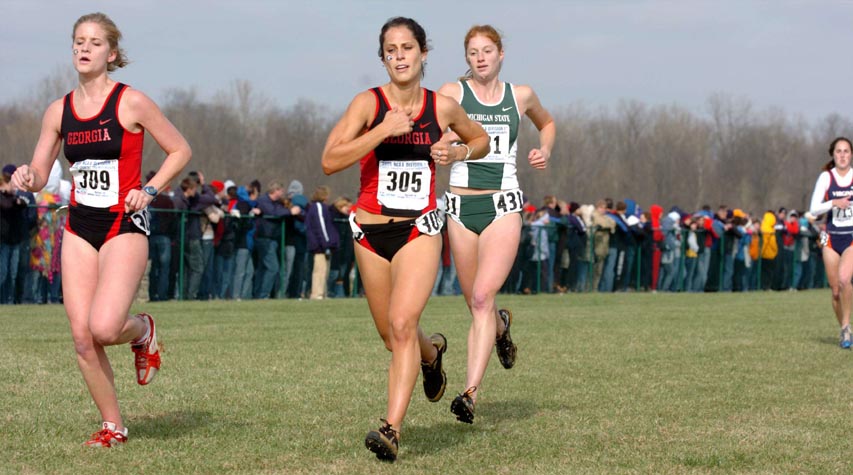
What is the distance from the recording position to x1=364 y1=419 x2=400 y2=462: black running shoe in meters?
6.36

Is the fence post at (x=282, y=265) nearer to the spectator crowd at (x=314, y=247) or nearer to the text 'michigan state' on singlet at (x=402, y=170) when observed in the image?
the spectator crowd at (x=314, y=247)

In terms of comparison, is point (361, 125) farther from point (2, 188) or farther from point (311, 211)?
point (311, 211)

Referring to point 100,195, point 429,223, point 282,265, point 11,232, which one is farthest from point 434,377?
point 282,265

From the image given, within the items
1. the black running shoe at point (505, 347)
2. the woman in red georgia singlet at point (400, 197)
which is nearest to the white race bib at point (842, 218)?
the black running shoe at point (505, 347)

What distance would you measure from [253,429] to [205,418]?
603mm

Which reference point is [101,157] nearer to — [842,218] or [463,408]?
[463,408]

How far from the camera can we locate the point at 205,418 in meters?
8.08

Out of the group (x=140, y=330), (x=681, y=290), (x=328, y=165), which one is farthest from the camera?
(x=681, y=290)

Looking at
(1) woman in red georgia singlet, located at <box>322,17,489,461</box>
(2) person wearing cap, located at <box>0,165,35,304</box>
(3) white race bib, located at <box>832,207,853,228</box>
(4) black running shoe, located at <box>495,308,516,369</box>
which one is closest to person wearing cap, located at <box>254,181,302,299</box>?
(2) person wearing cap, located at <box>0,165,35,304</box>

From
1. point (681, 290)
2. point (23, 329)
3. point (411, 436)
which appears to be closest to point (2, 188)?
point (23, 329)

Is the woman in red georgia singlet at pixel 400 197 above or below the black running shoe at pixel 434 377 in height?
above

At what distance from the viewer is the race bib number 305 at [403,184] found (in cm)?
684

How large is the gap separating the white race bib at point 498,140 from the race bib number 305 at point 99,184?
2976mm

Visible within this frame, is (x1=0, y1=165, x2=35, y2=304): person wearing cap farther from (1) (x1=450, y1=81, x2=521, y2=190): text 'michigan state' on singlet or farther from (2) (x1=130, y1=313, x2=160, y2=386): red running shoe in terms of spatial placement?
(2) (x1=130, y1=313, x2=160, y2=386): red running shoe
